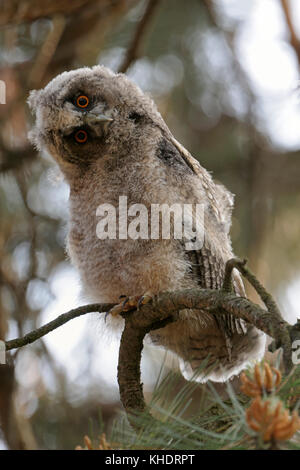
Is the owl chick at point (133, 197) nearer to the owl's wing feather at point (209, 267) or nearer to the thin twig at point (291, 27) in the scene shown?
the owl's wing feather at point (209, 267)

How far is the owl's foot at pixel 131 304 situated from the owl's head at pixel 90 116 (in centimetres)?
79

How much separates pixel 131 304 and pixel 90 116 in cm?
99

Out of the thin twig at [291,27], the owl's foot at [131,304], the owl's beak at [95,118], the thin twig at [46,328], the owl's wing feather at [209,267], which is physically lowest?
the thin twig at [46,328]

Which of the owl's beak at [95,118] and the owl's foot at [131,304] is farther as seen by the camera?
the owl's beak at [95,118]

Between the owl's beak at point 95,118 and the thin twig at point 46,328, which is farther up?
the owl's beak at point 95,118

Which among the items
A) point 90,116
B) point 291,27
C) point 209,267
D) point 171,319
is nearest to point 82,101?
point 90,116

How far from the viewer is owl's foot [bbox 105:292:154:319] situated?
2.54m

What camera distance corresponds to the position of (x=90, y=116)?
117 inches

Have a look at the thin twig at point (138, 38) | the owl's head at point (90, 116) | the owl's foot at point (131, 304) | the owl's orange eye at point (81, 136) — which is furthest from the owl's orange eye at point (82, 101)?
the thin twig at point (138, 38)

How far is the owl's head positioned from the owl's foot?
79 cm

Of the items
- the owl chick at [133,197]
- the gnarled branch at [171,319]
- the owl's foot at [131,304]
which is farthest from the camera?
the owl chick at [133,197]

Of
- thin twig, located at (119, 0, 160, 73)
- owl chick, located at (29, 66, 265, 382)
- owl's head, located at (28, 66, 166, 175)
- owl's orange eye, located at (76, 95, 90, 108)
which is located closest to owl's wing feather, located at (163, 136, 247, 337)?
owl chick, located at (29, 66, 265, 382)

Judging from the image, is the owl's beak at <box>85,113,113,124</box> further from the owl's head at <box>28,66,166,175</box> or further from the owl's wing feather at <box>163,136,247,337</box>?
the owl's wing feather at <box>163,136,247,337</box>

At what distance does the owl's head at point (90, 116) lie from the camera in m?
2.96
